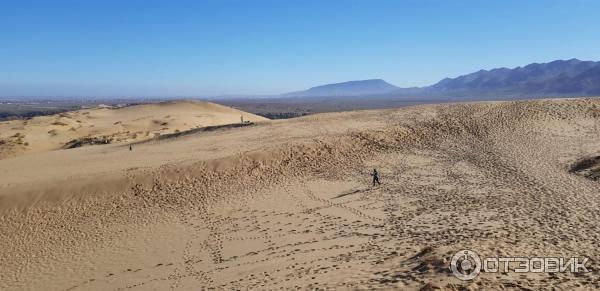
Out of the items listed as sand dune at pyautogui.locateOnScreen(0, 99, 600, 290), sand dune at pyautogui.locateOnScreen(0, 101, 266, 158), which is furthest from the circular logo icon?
sand dune at pyautogui.locateOnScreen(0, 101, 266, 158)

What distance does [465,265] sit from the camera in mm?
9641

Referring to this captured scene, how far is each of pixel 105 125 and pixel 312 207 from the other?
47353mm

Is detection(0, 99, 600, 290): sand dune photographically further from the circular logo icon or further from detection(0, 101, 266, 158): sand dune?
detection(0, 101, 266, 158): sand dune

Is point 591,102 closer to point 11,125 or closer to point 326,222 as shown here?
point 326,222

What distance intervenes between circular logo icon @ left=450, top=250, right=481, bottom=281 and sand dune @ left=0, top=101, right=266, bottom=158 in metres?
35.9

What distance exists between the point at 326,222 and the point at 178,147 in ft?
52.4

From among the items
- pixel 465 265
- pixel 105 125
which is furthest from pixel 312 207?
pixel 105 125

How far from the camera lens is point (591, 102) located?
33.9 metres

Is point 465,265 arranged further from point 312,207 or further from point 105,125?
point 105,125

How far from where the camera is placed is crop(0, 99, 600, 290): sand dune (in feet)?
38.4

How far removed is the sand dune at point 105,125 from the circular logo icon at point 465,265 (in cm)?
3587

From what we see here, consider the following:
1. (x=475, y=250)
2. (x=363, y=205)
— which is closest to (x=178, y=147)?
(x=363, y=205)

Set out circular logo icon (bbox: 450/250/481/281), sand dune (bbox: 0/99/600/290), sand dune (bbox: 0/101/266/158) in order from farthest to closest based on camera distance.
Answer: sand dune (bbox: 0/101/266/158) → sand dune (bbox: 0/99/600/290) → circular logo icon (bbox: 450/250/481/281)

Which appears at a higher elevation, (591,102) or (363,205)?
(591,102)
